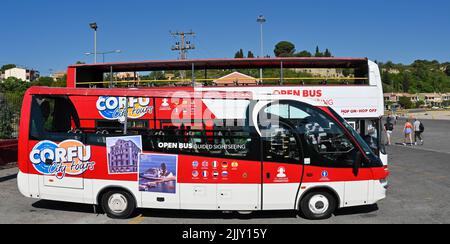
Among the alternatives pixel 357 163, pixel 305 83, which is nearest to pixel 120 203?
pixel 357 163

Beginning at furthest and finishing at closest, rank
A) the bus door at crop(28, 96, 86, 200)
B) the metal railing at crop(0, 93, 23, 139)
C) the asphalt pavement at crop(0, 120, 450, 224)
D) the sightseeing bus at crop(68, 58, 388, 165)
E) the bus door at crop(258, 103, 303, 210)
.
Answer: the metal railing at crop(0, 93, 23, 139) < the sightseeing bus at crop(68, 58, 388, 165) < the bus door at crop(28, 96, 86, 200) < the asphalt pavement at crop(0, 120, 450, 224) < the bus door at crop(258, 103, 303, 210)

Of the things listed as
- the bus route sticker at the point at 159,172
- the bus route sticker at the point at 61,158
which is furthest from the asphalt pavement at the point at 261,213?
the bus route sticker at the point at 61,158

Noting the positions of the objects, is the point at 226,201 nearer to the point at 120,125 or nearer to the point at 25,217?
the point at 120,125

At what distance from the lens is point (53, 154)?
27.7 feet

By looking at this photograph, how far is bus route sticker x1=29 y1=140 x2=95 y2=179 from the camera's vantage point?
832 centimetres

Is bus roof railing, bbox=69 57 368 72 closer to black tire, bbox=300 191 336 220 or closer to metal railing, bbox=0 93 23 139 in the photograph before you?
metal railing, bbox=0 93 23 139

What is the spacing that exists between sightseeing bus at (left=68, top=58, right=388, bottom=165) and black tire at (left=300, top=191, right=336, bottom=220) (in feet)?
9.50

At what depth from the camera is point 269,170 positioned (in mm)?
7891

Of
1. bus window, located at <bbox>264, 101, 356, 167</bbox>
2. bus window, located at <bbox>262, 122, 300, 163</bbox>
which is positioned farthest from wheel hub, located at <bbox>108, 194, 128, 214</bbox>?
bus window, located at <bbox>264, 101, 356, 167</bbox>

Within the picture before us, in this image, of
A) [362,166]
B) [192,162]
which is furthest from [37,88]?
[362,166]

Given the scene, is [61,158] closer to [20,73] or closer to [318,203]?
[318,203]

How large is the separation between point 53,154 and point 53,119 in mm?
826

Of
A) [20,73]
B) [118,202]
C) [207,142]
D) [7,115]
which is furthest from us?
[20,73]

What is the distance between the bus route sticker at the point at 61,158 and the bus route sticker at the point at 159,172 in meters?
1.11
